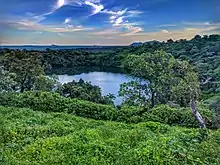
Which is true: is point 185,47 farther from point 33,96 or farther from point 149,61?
point 33,96

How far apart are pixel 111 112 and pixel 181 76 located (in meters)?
5.90

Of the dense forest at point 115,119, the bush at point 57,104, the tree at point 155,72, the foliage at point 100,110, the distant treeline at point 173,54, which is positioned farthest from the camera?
the distant treeline at point 173,54

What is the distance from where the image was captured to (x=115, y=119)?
45.4 feet

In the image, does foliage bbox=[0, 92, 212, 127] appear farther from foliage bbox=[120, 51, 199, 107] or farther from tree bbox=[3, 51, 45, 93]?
tree bbox=[3, 51, 45, 93]

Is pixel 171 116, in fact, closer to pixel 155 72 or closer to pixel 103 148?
pixel 155 72

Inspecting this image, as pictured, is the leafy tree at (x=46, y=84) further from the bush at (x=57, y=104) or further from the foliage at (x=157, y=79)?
the bush at (x=57, y=104)

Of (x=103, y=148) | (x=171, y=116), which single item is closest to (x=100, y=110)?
(x=171, y=116)

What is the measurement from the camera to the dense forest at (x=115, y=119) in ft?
22.4

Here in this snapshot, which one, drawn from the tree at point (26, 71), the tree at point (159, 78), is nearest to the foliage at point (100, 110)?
the tree at point (159, 78)

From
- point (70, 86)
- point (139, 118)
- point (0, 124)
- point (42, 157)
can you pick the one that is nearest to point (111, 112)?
point (139, 118)

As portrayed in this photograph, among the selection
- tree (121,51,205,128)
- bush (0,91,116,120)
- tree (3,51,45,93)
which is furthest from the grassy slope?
tree (3,51,45,93)

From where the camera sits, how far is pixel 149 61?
19.2 metres

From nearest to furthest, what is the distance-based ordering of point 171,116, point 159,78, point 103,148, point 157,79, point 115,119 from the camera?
point 103,148 → point 171,116 → point 115,119 → point 159,78 → point 157,79

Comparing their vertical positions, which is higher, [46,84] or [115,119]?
[46,84]
